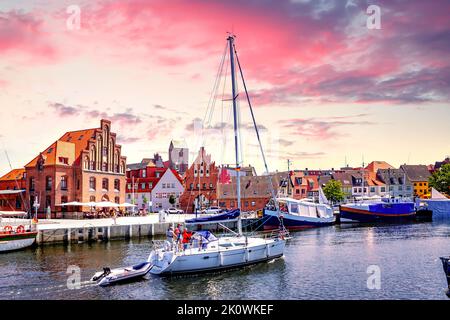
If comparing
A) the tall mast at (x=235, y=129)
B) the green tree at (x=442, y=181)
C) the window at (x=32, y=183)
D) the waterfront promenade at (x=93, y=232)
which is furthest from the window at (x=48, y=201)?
the green tree at (x=442, y=181)

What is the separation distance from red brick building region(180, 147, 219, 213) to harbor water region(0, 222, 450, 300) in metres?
49.9

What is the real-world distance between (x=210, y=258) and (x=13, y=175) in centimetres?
7033

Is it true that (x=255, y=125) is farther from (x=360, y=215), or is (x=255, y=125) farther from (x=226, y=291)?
(x=360, y=215)

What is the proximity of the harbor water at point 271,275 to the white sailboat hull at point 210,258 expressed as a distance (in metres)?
0.74

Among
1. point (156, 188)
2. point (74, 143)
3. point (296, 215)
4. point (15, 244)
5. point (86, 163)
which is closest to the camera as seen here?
point (15, 244)

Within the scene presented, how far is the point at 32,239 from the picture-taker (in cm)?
5162

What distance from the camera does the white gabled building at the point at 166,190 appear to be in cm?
11112

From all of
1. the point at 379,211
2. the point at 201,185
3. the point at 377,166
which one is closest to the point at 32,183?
the point at 201,185

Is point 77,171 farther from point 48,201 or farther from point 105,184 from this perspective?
point 48,201

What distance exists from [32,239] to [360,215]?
2492 inches

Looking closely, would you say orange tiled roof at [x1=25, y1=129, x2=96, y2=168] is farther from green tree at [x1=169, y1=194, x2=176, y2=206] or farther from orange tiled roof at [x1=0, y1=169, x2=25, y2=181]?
green tree at [x1=169, y1=194, x2=176, y2=206]

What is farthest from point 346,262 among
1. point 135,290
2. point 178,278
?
point 135,290

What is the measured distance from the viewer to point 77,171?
83438 millimetres

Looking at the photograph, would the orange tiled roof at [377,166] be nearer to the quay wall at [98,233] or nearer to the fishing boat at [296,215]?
the fishing boat at [296,215]
